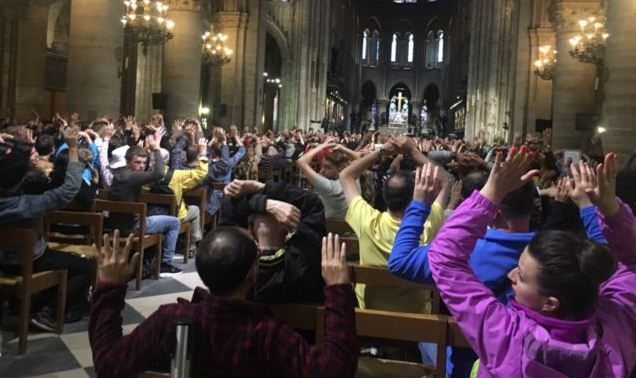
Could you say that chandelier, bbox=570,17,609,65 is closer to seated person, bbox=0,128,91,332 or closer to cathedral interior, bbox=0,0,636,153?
cathedral interior, bbox=0,0,636,153

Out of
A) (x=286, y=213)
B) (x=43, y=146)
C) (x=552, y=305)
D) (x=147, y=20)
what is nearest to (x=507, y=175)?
(x=552, y=305)

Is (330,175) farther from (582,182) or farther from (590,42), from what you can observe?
(590,42)

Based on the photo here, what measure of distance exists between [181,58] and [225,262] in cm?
1579

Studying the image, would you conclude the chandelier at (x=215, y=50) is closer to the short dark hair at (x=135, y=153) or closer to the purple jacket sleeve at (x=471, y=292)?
the short dark hair at (x=135, y=153)

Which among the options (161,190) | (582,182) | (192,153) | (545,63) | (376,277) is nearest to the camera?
(582,182)

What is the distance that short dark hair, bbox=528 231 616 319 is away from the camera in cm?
198

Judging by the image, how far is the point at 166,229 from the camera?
7754 millimetres

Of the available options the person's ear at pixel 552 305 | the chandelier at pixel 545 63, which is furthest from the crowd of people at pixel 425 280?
the chandelier at pixel 545 63

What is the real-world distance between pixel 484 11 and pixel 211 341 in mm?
40256

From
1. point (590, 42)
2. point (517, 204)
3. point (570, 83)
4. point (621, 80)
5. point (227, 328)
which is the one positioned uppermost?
point (590, 42)

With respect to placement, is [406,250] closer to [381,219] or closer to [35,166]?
[381,219]

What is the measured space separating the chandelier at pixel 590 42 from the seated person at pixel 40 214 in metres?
12.9

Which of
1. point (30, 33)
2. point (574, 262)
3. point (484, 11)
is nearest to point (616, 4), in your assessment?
point (574, 262)

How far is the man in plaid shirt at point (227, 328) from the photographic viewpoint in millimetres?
2254
